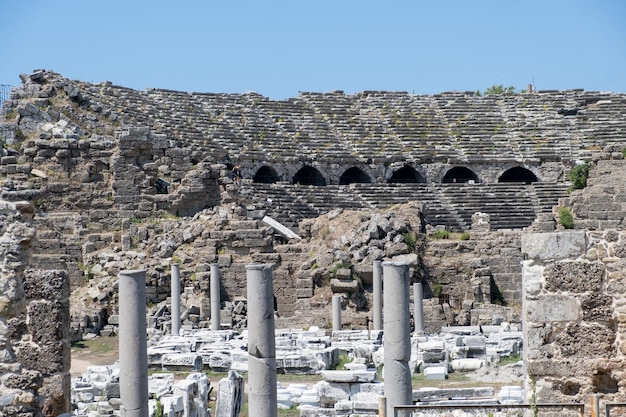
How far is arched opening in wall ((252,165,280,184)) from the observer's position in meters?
42.0

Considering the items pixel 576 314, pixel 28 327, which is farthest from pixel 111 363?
pixel 576 314

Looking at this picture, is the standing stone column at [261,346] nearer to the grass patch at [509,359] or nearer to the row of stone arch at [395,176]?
the grass patch at [509,359]

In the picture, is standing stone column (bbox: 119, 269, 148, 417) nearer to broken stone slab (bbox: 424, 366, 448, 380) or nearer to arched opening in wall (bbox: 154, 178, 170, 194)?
broken stone slab (bbox: 424, 366, 448, 380)

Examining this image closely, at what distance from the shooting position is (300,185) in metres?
38.7

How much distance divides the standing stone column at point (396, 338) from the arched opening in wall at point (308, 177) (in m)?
28.4

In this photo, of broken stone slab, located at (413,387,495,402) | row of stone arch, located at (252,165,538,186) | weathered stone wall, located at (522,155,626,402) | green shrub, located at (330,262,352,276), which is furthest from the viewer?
row of stone arch, located at (252,165,538,186)

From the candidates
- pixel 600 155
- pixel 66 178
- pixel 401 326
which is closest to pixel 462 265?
pixel 600 155

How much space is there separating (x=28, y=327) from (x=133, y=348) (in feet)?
5.08

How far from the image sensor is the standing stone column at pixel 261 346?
12.8m

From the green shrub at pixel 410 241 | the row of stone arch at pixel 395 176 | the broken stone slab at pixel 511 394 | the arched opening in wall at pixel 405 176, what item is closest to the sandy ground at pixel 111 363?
the broken stone slab at pixel 511 394

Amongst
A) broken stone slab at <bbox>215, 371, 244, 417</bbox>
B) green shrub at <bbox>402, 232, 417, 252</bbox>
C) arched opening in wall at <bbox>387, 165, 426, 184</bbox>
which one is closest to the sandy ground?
broken stone slab at <bbox>215, 371, 244, 417</bbox>

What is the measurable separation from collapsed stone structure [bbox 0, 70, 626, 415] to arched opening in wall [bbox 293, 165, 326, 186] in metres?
0.05

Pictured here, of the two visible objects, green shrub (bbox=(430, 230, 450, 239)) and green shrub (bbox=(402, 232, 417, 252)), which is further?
green shrub (bbox=(430, 230, 450, 239))

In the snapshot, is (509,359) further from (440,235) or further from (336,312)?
(440,235)
